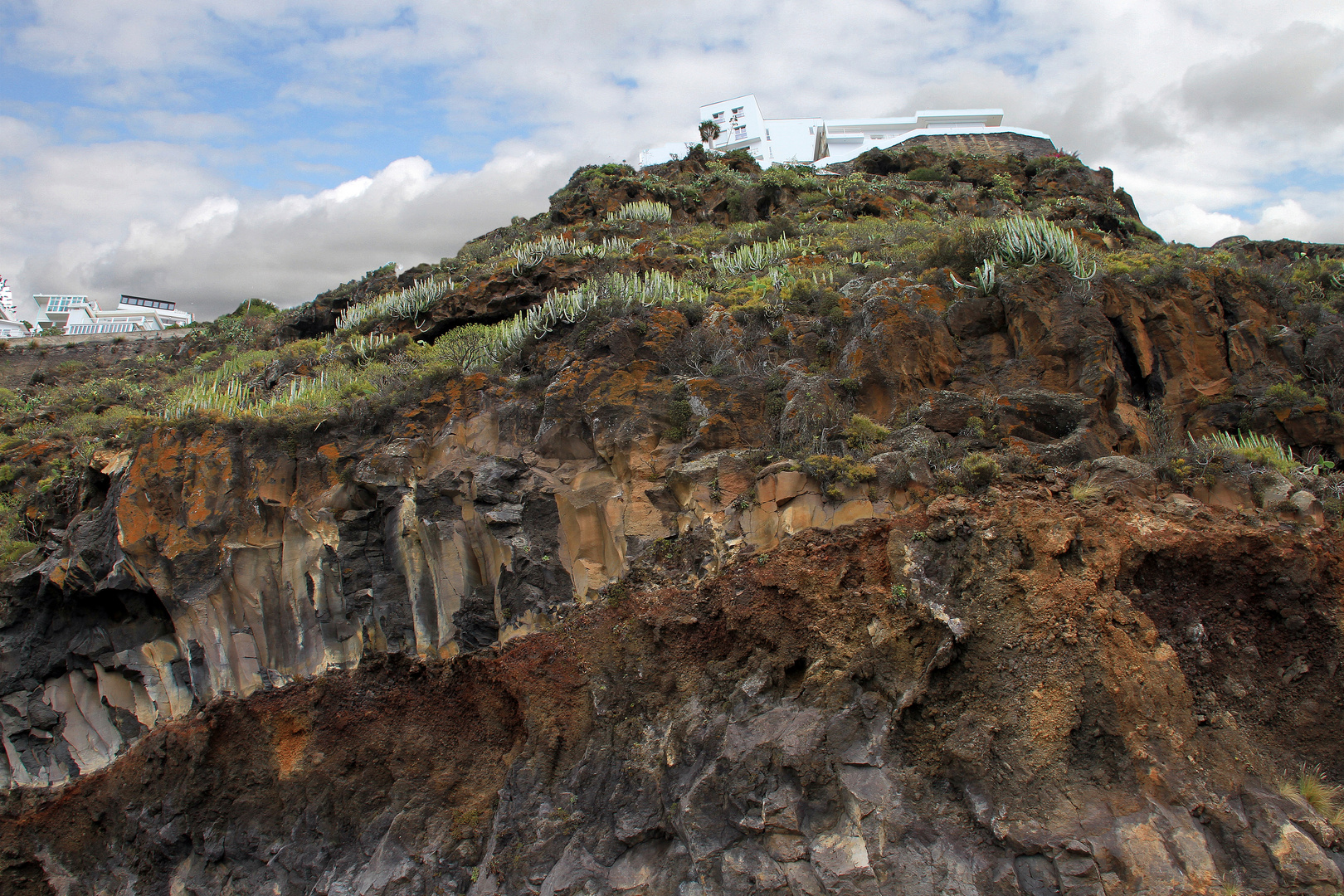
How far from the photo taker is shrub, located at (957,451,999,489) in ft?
21.6

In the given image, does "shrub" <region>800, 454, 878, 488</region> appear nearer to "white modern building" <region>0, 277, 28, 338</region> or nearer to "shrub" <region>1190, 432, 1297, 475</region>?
"shrub" <region>1190, 432, 1297, 475</region>

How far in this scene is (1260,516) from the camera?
6.19m

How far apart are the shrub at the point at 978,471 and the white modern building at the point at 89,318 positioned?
1668 inches

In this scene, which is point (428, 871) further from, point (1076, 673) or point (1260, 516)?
point (1260, 516)

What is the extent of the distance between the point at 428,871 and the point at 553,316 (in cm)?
725

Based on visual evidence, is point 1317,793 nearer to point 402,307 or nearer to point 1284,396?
point 1284,396

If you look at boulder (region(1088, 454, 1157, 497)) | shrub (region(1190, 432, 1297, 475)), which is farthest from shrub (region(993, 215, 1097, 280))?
boulder (region(1088, 454, 1157, 497))

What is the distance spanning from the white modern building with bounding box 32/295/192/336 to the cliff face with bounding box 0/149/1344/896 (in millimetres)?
33053

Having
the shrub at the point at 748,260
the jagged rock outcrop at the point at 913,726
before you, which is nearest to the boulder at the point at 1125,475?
the jagged rock outcrop at the point at 913,726

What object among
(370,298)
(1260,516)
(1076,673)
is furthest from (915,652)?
(370,298)

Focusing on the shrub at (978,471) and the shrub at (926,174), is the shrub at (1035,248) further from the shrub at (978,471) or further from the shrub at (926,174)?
the shrub at (926,174)

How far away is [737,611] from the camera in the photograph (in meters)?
6.76

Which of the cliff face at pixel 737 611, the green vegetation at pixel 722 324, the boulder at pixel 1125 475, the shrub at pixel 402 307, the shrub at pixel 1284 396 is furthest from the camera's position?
the shrub at pixel 402 307

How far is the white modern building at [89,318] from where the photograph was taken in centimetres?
3891
